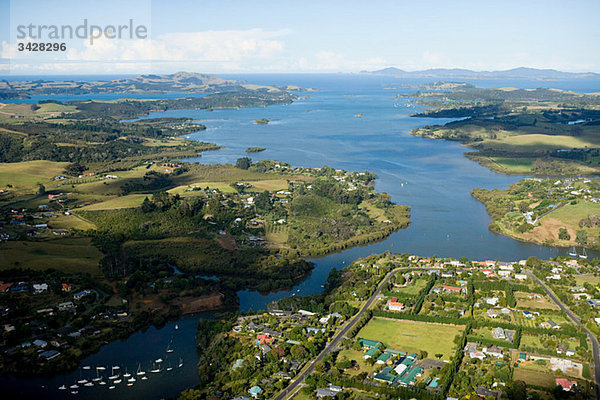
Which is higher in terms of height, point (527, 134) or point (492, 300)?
point (527, 134)

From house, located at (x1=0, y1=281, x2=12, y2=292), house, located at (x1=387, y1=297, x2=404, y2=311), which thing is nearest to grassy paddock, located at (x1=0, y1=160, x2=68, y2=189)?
house, located at (x1=0, y1=281, x2=12, y2=292)

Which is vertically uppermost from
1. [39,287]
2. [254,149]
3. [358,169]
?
[254,149]

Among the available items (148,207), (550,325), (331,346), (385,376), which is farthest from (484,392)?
(148,207)

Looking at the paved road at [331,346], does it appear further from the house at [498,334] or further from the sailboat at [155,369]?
the house at [498,334]

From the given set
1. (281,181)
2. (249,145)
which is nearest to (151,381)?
(281,181)

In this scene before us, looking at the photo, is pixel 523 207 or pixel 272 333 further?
Result: pixel 523 207

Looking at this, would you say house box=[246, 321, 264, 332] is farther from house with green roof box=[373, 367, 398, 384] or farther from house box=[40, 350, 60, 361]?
house box=[40, 350, 60, 361]

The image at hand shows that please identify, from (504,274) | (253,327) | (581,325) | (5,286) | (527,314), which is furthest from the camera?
(504,274)

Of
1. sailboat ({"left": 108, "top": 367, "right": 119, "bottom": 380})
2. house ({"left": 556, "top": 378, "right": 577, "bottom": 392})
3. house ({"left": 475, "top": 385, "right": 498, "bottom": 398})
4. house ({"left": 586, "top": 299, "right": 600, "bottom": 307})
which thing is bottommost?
sailboat ({"left": 108, "top": 367, "right": 119, "bottom": 380})

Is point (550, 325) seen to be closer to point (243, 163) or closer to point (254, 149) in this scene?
point (243, 163)
